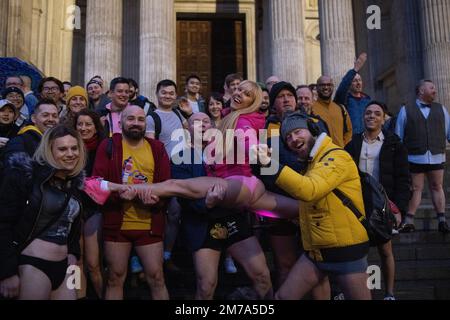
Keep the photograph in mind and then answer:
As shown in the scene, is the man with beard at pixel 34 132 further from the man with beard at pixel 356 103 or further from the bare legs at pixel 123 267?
the man with beard at pixel 356 103

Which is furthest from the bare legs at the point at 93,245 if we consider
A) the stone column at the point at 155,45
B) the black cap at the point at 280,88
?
the stone column at the point at 155,45

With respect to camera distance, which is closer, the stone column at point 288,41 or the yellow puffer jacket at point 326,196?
the yellow puffer jacket at point 326,196

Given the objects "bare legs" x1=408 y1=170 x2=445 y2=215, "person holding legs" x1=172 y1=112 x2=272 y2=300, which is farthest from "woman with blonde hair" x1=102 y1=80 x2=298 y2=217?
"bare legs" x1=408 y1=170 x2=445 y2=215

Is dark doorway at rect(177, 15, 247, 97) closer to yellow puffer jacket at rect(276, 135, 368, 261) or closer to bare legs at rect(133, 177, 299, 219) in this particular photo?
bare legs at rect(133, 177, 299, 219)

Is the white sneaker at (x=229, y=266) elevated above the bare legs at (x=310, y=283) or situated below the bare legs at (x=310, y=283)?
below

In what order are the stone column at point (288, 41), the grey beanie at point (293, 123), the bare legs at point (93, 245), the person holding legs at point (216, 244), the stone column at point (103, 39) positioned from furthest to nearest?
the stone column at point (288, 41) < the stone column at point (103, 39) < the bare legs at point (93, 245) < the person holding legs at point (216, 244) < the grey beanie at point (293, 123)

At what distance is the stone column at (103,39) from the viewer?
1510cm

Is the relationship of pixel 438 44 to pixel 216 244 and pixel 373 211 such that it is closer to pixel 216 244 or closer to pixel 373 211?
pixel 373 211

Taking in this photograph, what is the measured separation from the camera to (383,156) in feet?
18.6

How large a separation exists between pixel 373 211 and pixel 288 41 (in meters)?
12.8

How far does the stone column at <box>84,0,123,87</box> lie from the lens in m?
15.1

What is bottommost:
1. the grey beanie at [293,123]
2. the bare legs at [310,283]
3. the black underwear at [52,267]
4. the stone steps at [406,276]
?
the stone steps at [406,276]

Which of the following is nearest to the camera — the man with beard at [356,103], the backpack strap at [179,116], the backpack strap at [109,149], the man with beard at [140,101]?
the backpack strap at [109,149]

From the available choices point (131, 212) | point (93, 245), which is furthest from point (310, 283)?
point (93, 245)
